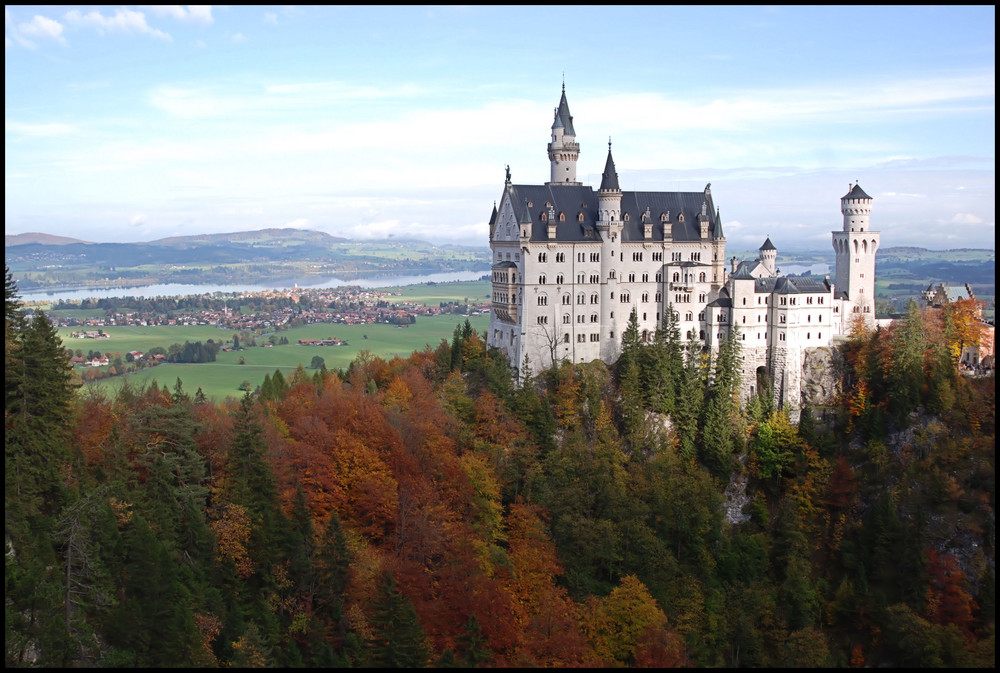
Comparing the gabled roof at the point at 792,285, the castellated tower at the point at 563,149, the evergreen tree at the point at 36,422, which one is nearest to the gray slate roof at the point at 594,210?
the castellated tower at the point at 563,149

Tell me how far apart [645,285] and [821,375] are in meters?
16.0

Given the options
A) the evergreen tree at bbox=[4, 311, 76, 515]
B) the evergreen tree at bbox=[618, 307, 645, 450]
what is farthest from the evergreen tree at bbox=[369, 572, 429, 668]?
the evergreen tree at bbox=[618, 307, 645, 450]

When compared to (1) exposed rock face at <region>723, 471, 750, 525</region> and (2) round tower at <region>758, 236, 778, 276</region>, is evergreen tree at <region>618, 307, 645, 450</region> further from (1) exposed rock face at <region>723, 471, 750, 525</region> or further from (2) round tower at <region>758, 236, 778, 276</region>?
(2) round tower at <region>758, 236, 778, 276</region>

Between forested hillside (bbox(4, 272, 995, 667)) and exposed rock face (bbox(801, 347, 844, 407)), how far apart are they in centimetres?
128

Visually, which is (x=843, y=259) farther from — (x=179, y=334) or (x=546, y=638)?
(x=179, y=334)

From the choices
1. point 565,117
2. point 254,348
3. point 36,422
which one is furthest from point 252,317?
point 36,422

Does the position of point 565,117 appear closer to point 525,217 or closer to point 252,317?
point 525,217

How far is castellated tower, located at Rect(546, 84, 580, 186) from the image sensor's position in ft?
250

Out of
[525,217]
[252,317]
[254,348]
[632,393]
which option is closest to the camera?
[632,393]

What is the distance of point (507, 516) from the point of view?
6047cm

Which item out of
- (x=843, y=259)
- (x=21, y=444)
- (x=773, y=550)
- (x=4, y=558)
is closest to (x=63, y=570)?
(x=4, y=558)

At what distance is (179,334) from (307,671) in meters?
130

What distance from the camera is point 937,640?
49.0m

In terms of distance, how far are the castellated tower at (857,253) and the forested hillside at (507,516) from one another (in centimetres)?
332
